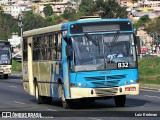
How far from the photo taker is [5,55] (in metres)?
55.6

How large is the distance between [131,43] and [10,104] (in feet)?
20.8

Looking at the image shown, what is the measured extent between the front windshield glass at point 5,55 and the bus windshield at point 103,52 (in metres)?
32.6

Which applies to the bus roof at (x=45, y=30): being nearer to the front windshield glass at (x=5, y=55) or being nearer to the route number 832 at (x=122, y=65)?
the route number 832 at (x=122, y=65)

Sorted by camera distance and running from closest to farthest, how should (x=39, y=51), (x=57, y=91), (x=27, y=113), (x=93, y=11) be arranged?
(x=27, y=113), (x=57, y=91), (x=39, y=51), (x=93, y=11)

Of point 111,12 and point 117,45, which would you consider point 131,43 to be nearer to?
point 117,45

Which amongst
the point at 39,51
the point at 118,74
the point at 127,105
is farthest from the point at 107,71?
the point at 39,51

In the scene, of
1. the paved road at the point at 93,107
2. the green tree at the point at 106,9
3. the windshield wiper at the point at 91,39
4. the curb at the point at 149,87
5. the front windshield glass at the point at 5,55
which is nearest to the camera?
the paved road at the point at 93,107

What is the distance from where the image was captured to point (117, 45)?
2327cm

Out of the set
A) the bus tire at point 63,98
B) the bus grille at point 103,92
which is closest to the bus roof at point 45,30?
the bus tire at point 63,98

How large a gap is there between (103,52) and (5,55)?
33.2 m

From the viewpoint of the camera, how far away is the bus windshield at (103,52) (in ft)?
75.4

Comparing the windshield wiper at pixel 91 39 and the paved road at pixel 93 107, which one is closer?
the paved road at pixel 93 107

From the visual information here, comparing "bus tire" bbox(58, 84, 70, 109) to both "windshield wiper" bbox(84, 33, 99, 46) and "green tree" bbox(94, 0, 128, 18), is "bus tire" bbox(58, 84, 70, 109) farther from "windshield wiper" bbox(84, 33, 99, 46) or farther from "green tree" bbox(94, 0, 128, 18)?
"green tree" bbox(94, 0, 128, 18)

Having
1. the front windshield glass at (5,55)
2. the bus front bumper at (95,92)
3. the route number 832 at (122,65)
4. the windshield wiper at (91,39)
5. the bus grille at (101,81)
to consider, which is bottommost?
the front windshield glass at (5,55)
